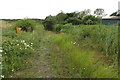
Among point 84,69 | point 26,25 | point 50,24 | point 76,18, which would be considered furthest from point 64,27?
point 84,69

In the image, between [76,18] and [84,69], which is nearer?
[84,69]

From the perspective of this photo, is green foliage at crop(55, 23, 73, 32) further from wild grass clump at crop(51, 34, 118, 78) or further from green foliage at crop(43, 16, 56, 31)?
wild grass clump at crop(51, 34, 118, 78)

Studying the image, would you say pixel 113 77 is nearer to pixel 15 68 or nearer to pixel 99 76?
pixel 99 76

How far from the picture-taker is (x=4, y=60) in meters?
4.45

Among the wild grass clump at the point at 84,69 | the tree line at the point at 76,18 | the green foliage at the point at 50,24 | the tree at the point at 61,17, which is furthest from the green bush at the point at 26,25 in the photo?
the wild grass clump at the point at 84,69

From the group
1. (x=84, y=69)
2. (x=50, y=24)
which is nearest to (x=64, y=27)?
(x=50, y=24)

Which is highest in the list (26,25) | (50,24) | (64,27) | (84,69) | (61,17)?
(61,17)

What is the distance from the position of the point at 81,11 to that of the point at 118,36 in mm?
27934

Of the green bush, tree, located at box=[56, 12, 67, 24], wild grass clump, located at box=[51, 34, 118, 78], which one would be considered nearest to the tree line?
tree, located at box=[56, 12, 67, 24]

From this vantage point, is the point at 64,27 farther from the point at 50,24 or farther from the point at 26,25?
the point at 26,25

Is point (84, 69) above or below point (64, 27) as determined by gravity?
below

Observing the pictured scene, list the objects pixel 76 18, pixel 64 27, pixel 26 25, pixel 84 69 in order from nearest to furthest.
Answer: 1. pixel 84 69
2. pixel 26 25
3. pixel 64 27
4. pixel 76 18

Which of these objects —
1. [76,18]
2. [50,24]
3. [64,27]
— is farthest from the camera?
[76,18]

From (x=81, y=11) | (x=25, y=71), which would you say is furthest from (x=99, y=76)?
(x=81, y=11)
